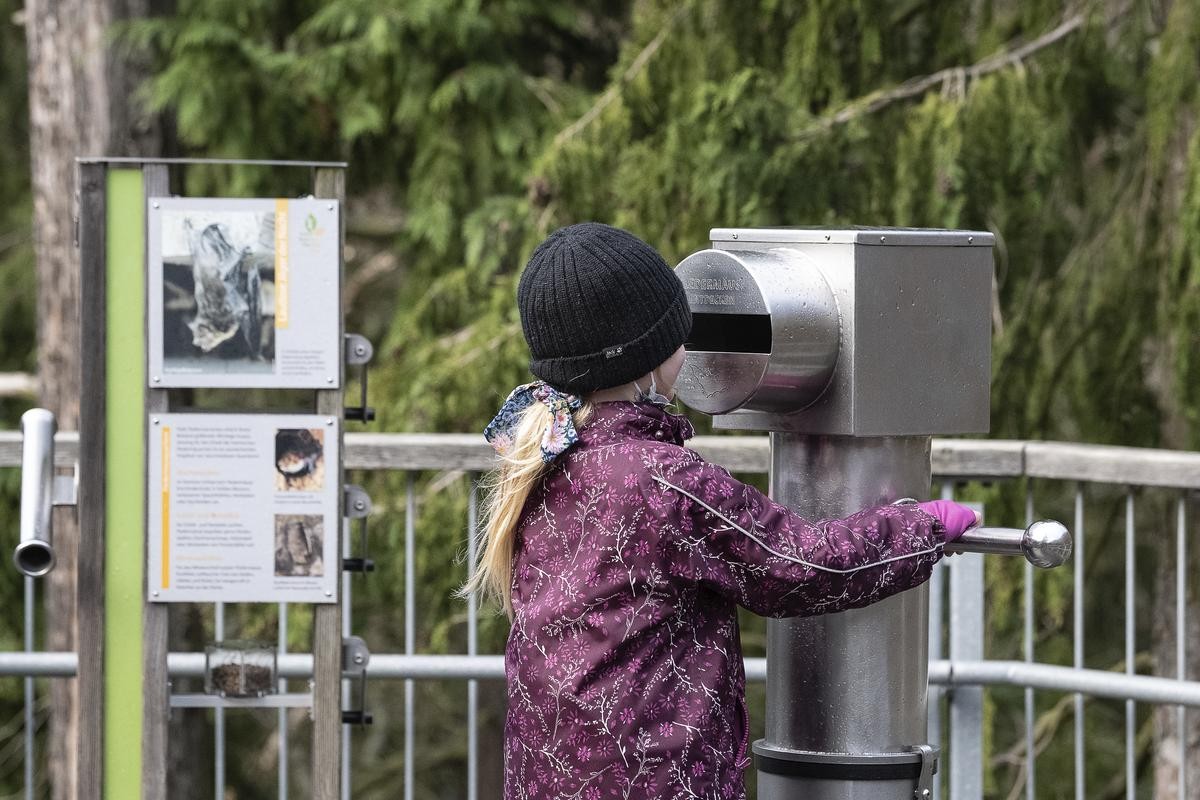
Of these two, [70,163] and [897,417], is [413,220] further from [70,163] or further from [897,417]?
[897,417]

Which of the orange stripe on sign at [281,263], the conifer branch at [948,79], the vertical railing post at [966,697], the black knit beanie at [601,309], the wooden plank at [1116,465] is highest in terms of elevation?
the conifer branch at [948,79]

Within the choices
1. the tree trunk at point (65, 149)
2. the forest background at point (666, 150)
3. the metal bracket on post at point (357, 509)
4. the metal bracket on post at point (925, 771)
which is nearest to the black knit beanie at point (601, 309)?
the metal bracket on post at point (925, 771)

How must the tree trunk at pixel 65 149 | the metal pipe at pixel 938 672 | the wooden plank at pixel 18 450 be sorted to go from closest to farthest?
the metal pipe at pixel 938 672
the wooden plank at pixel 18 450
the tree trunk at pixel 65 149

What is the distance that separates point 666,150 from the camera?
5.64m

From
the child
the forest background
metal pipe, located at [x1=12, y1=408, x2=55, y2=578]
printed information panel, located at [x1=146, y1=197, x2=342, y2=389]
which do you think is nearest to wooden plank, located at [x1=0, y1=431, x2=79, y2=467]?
metal pipe, located at [x1=12, y1=408, x2=55, y2=578]

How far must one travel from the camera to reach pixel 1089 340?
5.96 m

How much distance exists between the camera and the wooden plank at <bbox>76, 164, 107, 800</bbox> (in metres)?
3.39

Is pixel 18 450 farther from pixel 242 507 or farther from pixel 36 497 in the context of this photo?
pixel 242 507

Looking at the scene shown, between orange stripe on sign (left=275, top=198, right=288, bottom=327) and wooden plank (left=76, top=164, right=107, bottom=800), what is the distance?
1.15 feet

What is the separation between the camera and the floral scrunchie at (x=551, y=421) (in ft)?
7.96

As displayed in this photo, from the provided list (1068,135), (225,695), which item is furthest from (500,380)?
(225,695)

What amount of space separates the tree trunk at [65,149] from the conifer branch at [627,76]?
1.99 m

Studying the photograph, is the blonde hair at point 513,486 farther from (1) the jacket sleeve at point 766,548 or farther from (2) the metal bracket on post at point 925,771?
(2) the metal bracket on post at point 925,771

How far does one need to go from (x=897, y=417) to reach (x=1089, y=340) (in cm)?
368
